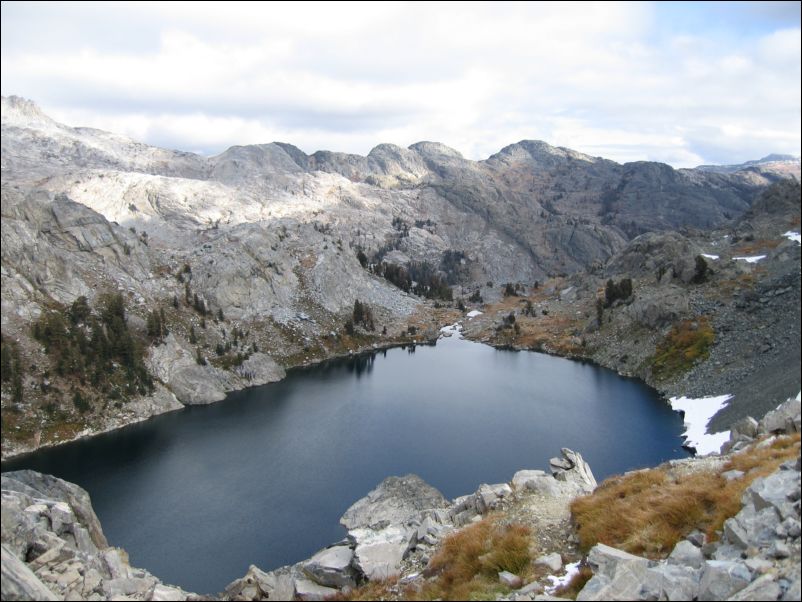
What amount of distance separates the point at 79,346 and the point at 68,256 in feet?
55.3

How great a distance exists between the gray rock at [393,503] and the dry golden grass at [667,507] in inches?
958

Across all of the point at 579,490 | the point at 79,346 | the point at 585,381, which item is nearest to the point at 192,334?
the point at 79,346

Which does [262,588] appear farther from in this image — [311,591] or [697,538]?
[697,538]

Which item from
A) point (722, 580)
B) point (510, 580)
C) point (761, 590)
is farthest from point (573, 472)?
point (761, 590)

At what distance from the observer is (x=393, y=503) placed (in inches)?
1756

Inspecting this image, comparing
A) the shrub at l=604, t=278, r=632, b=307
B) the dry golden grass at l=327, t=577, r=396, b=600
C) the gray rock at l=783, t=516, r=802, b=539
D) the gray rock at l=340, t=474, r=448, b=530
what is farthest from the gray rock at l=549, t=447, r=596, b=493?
the shrub at l=604, t=278, r=632, b=307

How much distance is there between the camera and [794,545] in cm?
1208

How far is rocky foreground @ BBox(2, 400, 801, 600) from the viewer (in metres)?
12.3

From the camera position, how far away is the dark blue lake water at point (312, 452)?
140 ft

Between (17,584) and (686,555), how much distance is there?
Result: 17.5 metres

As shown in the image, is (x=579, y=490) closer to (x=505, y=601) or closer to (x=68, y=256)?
(x=505, y=601)

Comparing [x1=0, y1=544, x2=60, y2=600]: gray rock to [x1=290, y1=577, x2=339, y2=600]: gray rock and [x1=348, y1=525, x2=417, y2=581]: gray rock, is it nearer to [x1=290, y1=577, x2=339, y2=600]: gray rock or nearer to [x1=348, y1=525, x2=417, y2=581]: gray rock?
[x1=290, y1=577, x2=339, y2=600]: gray rock

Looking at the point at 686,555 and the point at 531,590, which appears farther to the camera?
the point at 531,590

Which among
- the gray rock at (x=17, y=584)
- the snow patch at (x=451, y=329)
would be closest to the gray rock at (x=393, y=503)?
the gray rock at (x=17, y=584)
